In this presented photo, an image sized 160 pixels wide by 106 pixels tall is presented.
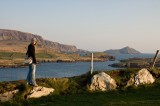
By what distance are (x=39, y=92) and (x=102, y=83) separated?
4.63 meters

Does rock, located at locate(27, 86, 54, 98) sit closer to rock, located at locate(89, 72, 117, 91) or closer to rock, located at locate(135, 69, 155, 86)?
rock, located at locate(89, 72, 117, 91)

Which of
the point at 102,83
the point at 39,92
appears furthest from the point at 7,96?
the point at 102,83

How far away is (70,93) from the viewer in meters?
20.6

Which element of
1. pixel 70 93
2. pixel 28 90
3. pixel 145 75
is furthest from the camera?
pixel 145 75

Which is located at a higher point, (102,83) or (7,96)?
(102,83)

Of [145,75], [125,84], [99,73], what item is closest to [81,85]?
[99,73]

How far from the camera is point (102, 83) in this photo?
22141 millimetres

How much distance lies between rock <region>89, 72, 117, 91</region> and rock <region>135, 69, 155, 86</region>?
207cm

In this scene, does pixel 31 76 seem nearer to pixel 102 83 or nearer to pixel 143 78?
pixel 102 83

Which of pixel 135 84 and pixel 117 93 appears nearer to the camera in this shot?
pixel 117 93

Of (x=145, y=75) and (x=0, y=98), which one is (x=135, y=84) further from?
(x=0, y=98)

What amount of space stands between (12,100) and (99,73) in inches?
266

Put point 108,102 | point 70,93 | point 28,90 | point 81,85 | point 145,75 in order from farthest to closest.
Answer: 1. point 145,75
2. point 81,85
3. point 70,93
4. point 28,90
5. point 108,102

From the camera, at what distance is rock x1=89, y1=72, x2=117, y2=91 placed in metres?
21.9
